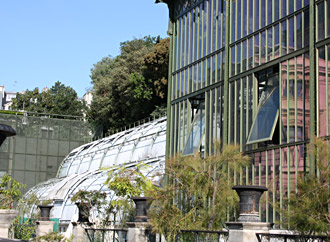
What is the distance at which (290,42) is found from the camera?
74.6 feet

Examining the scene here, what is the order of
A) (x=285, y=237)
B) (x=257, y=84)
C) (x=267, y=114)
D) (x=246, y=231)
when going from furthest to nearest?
1. (x=257, y=84)
2. (x=267, y=114)
3. (x=246, y=231)
4. (x=285, y=237)

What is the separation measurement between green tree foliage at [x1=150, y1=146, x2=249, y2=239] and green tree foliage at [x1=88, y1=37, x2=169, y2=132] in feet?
126

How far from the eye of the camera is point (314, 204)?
48.7 ft

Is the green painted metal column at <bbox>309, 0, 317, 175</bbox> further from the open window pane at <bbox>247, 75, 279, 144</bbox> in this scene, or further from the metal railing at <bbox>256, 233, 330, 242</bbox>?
the metal railing at <bbox>256, 233, 330, 242</bbox>

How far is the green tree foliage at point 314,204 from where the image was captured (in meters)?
14.6

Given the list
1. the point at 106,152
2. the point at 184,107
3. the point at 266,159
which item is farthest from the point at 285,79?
the point at 106,152

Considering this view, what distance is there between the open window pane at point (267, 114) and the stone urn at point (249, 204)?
7.10 m

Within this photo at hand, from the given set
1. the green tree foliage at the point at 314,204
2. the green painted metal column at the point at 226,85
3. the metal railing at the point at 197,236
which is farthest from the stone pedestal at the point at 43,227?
the green tree foliage at the point at 314,204

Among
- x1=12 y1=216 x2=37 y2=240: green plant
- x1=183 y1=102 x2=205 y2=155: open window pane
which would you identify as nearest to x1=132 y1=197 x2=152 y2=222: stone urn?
x1=183 y1=102 x2=205 y2=155: open window pane

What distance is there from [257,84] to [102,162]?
29630 mm

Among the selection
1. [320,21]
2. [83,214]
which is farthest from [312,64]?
[83,214]

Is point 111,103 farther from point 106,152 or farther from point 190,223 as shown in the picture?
point 190,223

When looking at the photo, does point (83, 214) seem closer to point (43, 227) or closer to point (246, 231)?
point (43, 227)

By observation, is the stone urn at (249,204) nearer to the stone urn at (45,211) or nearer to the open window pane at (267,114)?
the open window pane at (267,114)
